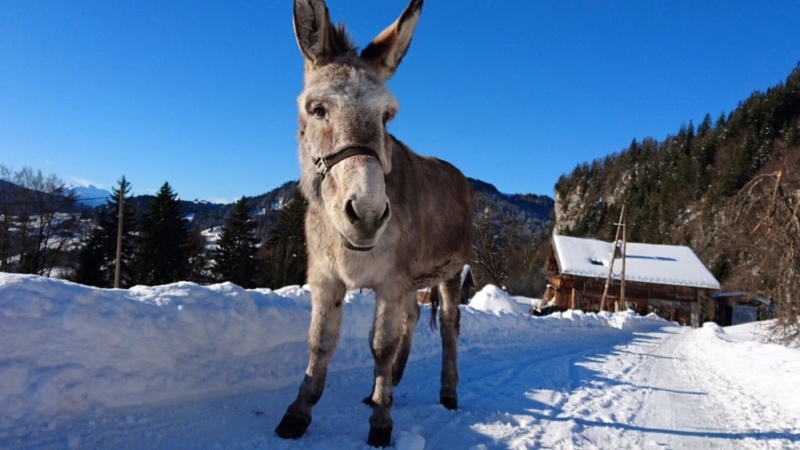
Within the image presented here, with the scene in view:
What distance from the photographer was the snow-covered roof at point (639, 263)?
44281 mm

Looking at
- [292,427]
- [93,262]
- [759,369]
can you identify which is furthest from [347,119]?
[93,262]

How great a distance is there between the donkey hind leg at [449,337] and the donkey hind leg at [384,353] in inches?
53.9

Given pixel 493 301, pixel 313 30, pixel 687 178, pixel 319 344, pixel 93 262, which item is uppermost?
pixel 687 178

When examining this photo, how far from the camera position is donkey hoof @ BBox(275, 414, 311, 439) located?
335cm

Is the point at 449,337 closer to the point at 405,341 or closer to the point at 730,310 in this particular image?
the point at 405,341

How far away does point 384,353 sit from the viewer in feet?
11.7

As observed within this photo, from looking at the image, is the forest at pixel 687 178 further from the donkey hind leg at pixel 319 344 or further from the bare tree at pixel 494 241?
the donkey hind leg at pixel 319 344

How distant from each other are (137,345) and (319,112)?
254 centimetres

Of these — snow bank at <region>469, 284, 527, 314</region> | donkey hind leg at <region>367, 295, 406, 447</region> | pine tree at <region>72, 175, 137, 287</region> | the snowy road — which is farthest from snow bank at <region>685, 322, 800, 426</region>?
pine tree at <region>72, 175, 137, 287</region>

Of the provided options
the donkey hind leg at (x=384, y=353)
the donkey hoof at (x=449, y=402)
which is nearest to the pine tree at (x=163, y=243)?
the donkey hoof at (x=449, y=402)

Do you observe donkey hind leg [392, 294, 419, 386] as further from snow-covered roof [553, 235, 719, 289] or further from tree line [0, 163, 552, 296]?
snow-covered roof [553, 235, 719, 289]

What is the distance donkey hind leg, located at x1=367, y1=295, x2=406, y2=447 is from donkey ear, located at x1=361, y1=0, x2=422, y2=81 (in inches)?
71.6

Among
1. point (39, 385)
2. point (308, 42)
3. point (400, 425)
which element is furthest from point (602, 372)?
point (39, 385)

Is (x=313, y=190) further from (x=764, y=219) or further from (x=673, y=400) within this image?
(x=764, y=219)
